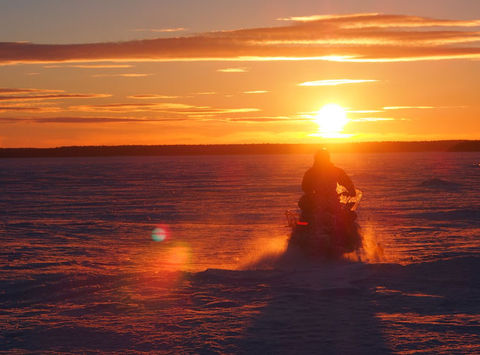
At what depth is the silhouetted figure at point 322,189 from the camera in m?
15.8

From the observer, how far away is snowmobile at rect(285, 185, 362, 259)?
15.2 metres

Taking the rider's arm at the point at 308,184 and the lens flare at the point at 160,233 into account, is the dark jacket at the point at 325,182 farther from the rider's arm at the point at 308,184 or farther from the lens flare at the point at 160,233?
the lens flare at the point at 160,233

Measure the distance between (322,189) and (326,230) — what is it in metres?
1.16

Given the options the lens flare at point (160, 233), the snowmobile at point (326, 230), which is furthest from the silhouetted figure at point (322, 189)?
the lens flare at point (160, 233)

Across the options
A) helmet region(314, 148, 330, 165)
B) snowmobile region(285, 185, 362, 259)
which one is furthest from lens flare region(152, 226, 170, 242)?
helmet region(314, 148, 330, 165)

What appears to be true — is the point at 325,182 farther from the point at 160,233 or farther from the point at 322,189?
the point at 160,233

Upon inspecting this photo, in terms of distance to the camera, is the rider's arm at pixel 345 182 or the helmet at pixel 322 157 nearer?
the helmet at pixel 322 157

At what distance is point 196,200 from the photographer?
3447 cm

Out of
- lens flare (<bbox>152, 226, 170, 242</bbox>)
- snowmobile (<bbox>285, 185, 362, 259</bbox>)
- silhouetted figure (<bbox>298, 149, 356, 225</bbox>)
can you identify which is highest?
lens flare (<bbox>152, 226, 170, 242</bbox>)

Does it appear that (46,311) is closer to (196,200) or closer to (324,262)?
(324,262)

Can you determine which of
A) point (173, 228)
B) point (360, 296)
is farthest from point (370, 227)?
point (360, 296)

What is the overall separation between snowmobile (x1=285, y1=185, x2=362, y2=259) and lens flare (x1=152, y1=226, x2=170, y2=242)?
439 cm

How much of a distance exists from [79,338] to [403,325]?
15.1ft

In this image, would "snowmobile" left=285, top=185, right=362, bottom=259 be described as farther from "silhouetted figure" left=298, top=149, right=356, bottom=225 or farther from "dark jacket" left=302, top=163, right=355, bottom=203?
"dark jacket" left=302, top=163, right=355, bottom=203
